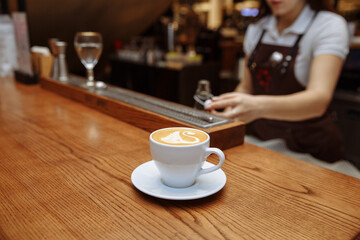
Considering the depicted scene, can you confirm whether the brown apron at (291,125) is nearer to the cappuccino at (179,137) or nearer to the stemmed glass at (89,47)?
the stemmed glass at (89,47)

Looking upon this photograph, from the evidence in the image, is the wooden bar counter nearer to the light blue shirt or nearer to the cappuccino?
the cappuccino

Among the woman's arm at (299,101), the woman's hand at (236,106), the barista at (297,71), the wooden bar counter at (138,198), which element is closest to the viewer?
the wooden bar counter at (138,198)

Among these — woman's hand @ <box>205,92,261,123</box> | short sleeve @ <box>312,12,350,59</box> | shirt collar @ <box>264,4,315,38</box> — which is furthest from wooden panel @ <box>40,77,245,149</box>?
shirt collar @ <box>264,4,315,38</box>

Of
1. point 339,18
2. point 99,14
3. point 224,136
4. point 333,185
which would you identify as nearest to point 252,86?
point 339,18

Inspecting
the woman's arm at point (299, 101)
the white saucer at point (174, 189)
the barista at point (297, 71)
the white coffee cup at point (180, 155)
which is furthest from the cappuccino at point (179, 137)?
the barista at point (297, 71)

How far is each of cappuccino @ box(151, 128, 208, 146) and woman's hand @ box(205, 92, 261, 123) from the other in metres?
0.48

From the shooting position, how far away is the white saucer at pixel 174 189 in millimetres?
657

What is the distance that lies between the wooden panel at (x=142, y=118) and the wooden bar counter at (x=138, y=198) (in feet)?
0.14

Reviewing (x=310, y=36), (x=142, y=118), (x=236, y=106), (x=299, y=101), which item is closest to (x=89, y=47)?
(x=142, y=118)

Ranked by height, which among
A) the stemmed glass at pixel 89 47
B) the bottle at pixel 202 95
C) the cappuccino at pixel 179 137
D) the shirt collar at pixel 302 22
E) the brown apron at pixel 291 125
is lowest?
the brown apron at pixel 291 125

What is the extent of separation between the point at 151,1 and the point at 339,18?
2867 millimetres

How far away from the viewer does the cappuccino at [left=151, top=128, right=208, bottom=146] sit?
669 millimetres

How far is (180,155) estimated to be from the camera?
2.10ft

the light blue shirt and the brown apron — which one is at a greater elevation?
the light blue shirt
